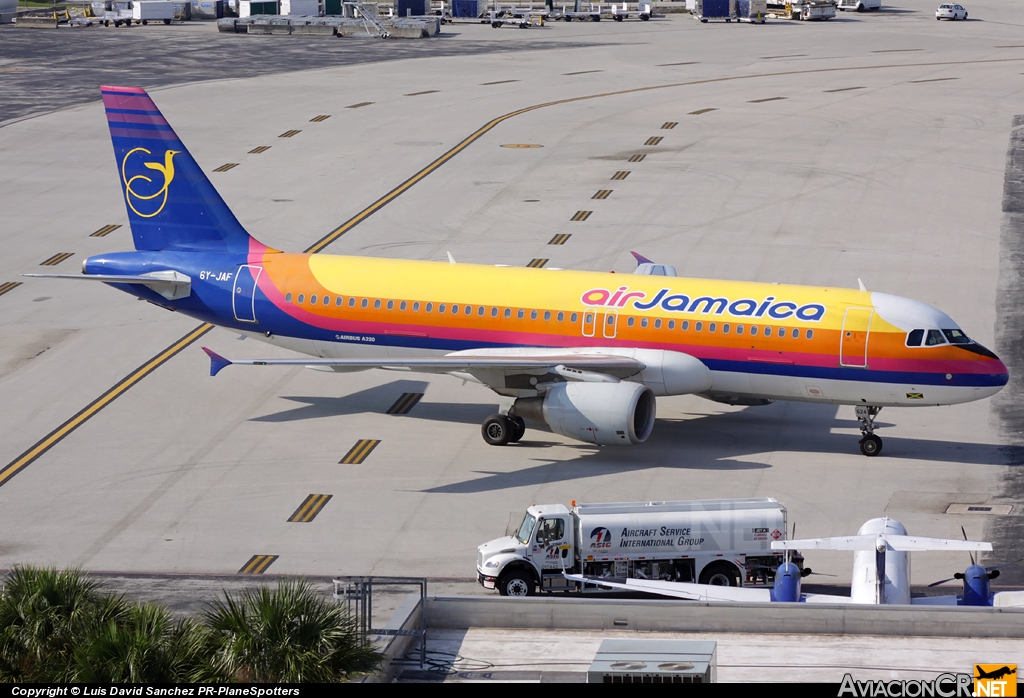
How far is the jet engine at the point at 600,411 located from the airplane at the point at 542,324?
41mm

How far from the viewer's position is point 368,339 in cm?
4206

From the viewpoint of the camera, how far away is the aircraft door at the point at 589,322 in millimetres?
39875

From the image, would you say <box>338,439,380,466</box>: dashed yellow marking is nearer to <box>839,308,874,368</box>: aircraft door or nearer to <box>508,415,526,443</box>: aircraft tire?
<box>508,415,526,443</box>: aircraft tire

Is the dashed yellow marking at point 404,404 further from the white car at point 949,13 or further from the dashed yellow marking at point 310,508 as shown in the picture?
the white car at point 949,13

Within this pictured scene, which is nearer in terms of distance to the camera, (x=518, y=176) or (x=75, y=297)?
(x=75, y=297)

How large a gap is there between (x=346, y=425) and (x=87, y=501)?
8.67m

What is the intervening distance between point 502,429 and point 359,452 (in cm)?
423

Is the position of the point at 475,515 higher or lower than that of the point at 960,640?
lower

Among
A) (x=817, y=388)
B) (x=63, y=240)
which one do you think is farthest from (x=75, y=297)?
(x=817, y=388)

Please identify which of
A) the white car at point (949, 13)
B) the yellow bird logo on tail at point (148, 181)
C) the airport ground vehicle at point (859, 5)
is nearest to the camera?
the yellow bird logo on tail at point (148, 181)

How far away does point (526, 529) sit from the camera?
98.2ft

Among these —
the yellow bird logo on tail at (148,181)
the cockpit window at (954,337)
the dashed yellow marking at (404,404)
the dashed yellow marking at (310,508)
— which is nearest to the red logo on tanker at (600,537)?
the dashed yellow marking at (310,508)

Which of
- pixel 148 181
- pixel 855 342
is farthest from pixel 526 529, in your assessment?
pixel 148 181

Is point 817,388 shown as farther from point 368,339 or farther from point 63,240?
point 63,240
